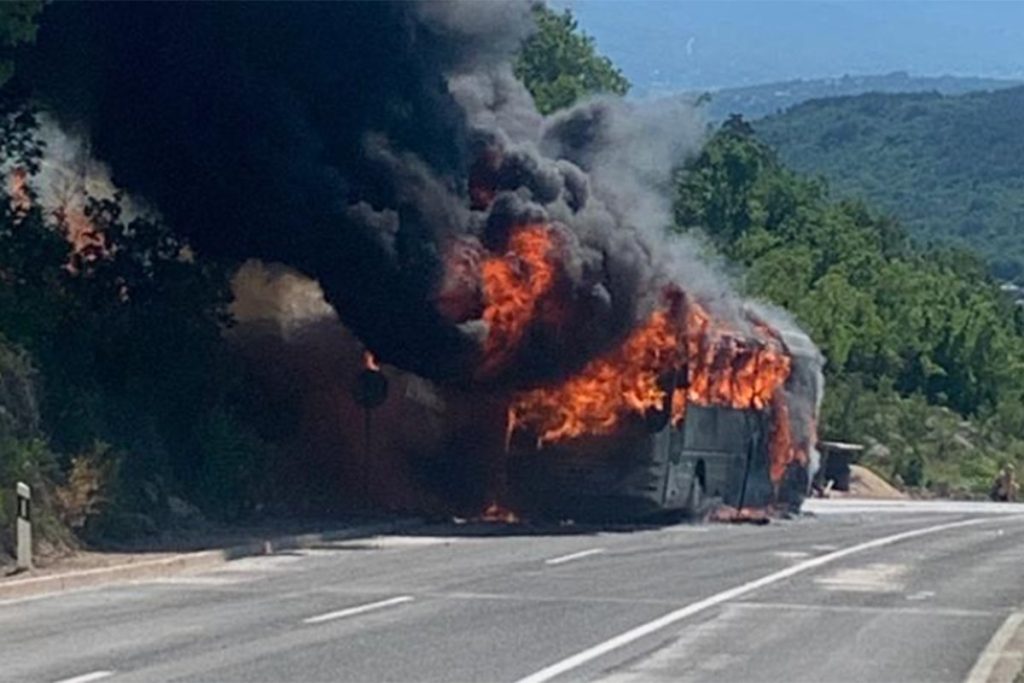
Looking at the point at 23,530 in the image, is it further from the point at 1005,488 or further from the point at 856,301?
the point at 856,301

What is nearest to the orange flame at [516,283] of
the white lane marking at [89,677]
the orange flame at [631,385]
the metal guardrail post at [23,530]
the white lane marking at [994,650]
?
the orange flame at [631,385]

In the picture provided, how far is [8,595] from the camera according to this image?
22.2 metres

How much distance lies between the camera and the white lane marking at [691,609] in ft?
55.7

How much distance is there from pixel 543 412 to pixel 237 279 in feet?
15.3

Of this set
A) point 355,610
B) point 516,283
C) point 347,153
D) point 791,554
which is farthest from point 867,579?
point 347,153

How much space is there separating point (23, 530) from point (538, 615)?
6.11 metres

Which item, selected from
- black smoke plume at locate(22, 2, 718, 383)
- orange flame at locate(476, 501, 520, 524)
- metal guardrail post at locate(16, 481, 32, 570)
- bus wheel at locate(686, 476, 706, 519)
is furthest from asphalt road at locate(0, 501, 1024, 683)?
bus wheel at locate(686, 476, 706, 519)

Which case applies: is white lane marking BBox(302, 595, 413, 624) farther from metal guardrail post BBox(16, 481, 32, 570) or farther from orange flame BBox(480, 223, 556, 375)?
orange flame BBox(480, 223, 556, 375)

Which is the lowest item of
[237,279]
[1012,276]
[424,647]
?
[424,647]

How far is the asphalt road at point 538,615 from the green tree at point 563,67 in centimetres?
4264

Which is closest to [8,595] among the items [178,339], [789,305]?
[178,339]

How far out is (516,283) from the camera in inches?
1280

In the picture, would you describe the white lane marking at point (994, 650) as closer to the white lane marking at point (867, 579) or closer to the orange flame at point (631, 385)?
the white lane marking at point (867, 579)

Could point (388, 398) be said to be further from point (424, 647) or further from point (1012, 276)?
point (1012, 276)
